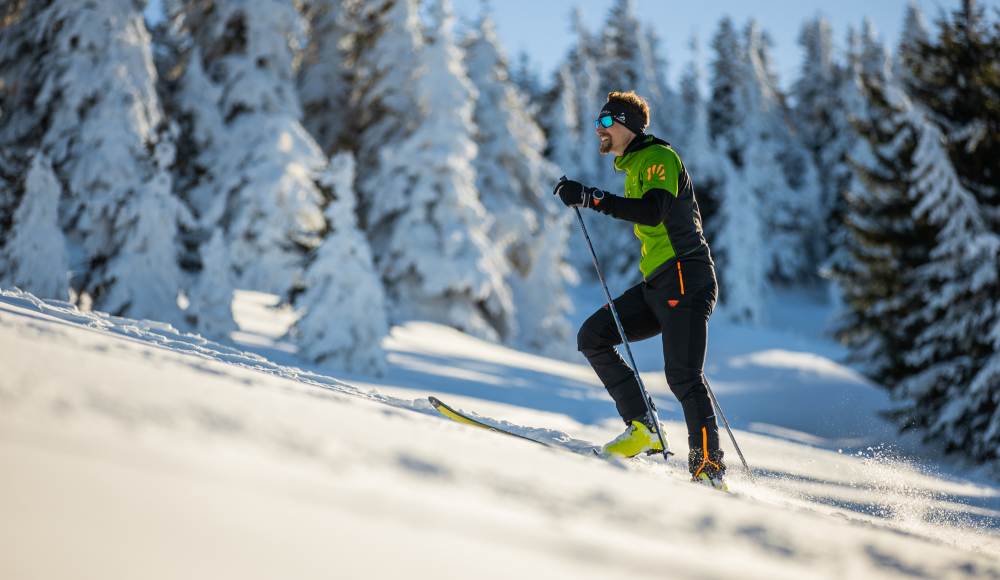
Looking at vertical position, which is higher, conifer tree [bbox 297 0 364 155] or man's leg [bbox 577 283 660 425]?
conifer tree [bbox 297 0 364 155]

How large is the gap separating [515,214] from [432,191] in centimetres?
395

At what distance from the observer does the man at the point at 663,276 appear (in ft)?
11.8

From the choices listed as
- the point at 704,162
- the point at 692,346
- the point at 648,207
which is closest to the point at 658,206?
the point at 648,207

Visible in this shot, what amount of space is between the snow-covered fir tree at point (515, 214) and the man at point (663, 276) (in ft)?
58.3

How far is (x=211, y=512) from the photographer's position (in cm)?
138

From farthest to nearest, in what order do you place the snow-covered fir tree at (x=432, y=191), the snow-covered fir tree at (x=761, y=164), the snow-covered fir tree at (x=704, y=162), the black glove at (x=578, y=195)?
the snow-covered fir tree at (x=761, y=164)
the snow-covered fir tree at (x=704, y=162)
the snow-covered fir tree at (x=432, y=191)
the black glove at (x=578, y=195)

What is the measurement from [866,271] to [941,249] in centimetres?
243

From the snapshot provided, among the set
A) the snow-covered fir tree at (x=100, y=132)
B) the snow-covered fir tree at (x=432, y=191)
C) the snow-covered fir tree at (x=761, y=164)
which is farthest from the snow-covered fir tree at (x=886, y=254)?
the snow-covered fir tree at (x=761, y=164)

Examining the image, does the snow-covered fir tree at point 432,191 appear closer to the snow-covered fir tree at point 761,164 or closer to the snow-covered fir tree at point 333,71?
the snow-covered fir tree at point 333,71

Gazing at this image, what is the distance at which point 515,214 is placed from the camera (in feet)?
71.1

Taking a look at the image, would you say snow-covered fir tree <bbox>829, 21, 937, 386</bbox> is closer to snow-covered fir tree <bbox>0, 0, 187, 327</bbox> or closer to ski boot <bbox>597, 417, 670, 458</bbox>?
A: ski boot <bbox>597, 417, 670, 458</bbox>

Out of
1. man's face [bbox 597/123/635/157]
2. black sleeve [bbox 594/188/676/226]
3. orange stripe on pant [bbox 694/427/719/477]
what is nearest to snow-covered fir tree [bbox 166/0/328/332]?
man's face [bbox 597/123/635/157]

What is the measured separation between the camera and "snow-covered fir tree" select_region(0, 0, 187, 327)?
11039 mm

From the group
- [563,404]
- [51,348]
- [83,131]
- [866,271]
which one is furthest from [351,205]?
[866,271]
